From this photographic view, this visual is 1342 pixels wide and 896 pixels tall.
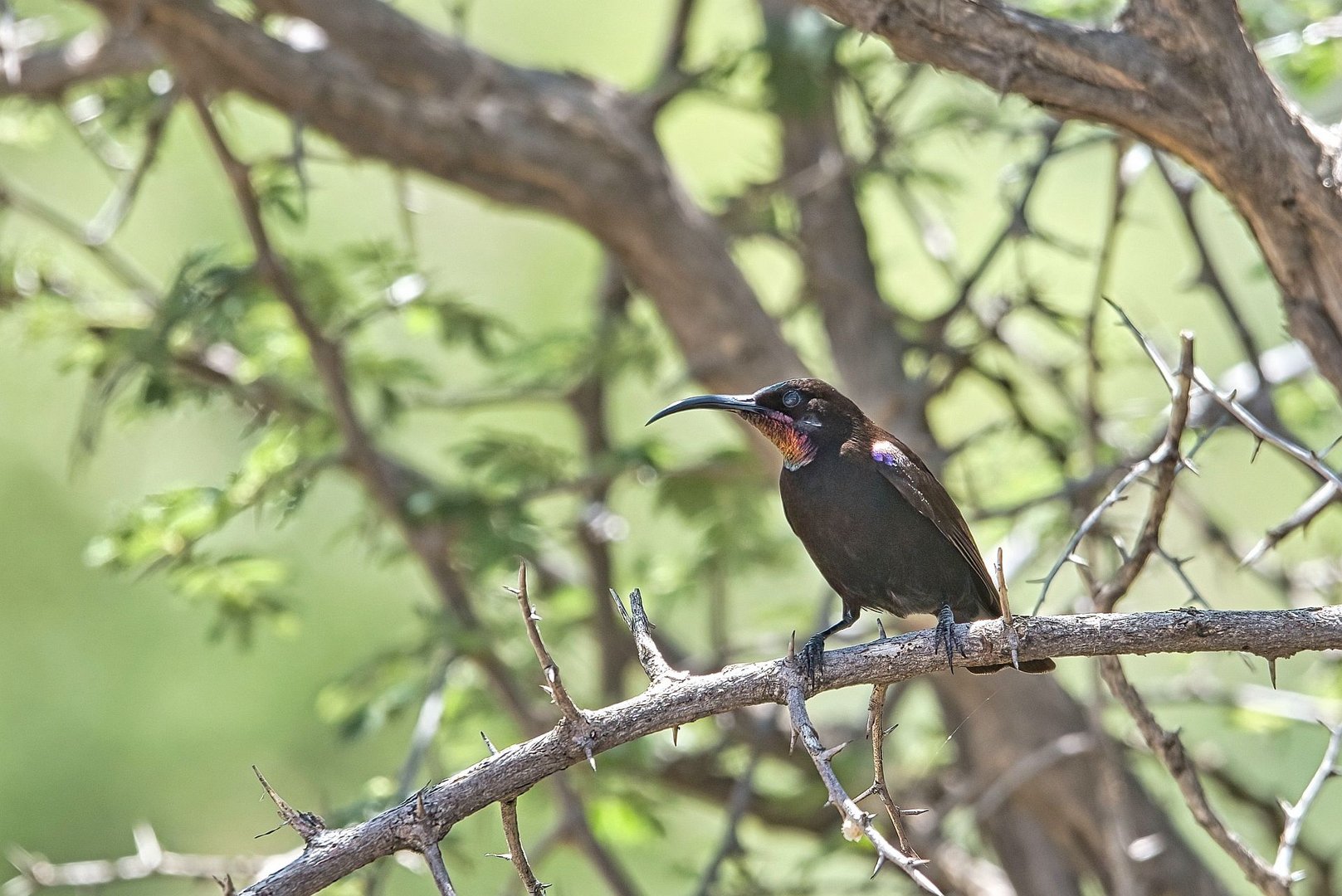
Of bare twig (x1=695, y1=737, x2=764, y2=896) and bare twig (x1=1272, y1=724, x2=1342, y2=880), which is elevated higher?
bare twig (x1=1272, y1=724, x2=1342, y2=880)

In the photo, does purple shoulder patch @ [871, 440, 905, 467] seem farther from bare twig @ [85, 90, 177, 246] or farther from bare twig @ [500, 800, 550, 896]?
bare twig @ [85, 90, 177, 246]

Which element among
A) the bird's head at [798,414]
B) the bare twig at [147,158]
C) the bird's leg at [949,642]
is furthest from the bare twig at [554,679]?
the bare twig at [147,158]

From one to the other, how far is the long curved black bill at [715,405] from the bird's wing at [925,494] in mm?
385

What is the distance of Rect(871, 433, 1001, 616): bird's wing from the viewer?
3.99 m

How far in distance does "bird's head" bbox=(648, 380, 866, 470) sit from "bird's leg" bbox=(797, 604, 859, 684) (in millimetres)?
472

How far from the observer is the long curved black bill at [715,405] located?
4.03 meters

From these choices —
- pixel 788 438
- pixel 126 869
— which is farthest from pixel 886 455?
pixel 126 869

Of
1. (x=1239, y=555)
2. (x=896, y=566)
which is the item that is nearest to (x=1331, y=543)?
(x=1239, y=555)

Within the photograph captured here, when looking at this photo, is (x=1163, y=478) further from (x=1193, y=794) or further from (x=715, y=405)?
(x=715, y=405)

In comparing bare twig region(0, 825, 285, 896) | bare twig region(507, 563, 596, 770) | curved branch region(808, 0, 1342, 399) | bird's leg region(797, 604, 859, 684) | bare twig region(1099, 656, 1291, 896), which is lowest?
bare twig region(0, 825, 285, 896)

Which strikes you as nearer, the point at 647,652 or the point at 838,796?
the point at 838,796

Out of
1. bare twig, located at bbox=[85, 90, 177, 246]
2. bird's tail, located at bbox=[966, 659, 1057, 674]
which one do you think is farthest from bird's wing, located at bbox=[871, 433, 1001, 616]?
bare twig, located at bbox=[85, 90, 177, 246]

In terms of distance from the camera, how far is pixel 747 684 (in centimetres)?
273

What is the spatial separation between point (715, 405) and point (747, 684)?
1502mm
